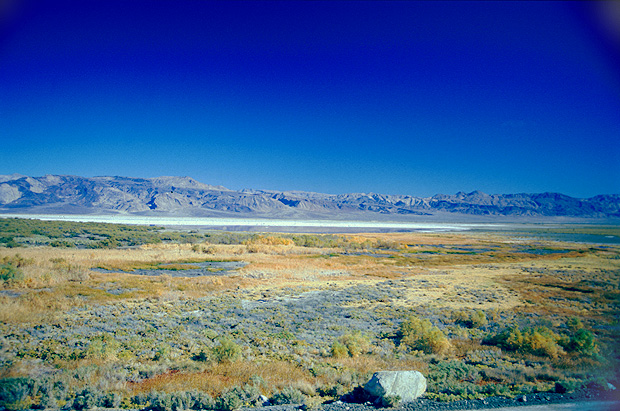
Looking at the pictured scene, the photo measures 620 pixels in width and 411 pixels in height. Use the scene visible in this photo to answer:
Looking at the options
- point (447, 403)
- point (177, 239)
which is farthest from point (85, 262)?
point (447, 403)

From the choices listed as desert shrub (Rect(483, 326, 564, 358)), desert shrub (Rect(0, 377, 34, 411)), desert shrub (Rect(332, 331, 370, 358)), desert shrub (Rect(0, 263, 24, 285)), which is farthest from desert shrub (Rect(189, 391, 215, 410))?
desert shrub (Rect(0, 263, 24, 285))

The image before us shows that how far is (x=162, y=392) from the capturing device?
23.6 ft

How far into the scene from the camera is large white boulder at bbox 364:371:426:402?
7.17 metres

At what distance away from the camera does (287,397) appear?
729cm

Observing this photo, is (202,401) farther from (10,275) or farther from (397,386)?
(10,275)

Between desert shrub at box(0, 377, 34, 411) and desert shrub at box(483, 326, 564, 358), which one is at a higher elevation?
desert shrub at box(0, 377, 34, 411)

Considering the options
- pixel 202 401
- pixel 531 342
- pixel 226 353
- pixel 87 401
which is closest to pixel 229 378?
pixel 226 353

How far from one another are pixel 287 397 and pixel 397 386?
2.44m

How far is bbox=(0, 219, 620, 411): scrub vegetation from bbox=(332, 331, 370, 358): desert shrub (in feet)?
0.15

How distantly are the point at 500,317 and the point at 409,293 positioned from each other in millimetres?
6039

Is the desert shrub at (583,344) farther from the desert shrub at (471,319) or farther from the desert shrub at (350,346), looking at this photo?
the desert shrub at (350,346)

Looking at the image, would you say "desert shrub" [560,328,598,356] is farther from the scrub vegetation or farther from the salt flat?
the salt flat

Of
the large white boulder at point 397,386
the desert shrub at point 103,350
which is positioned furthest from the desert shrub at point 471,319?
the desert shrub at point 103,350

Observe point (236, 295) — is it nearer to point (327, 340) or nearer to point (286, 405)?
point (327, 340)
